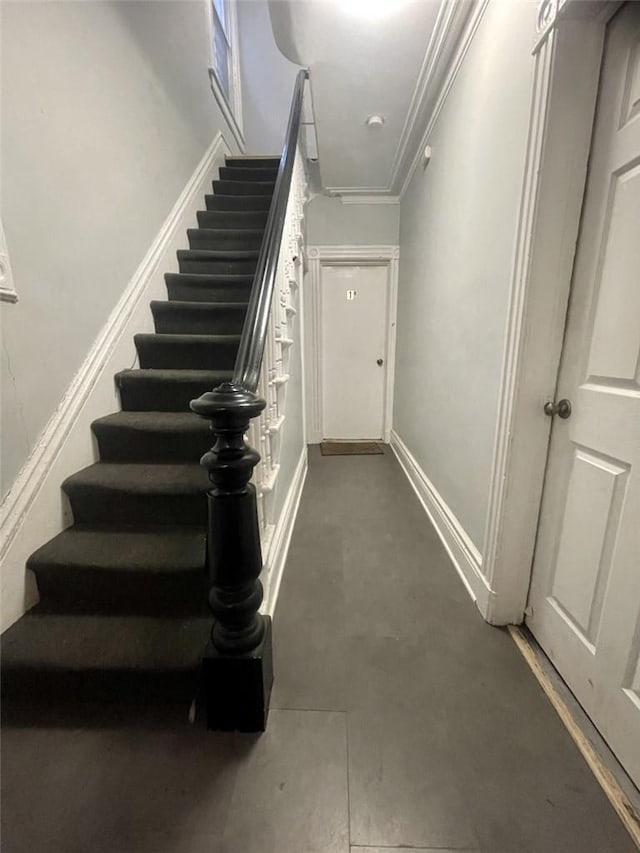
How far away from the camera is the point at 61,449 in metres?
1.34

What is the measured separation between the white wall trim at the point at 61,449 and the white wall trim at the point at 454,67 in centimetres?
181

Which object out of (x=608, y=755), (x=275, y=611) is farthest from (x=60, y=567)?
(x=608, y=755)

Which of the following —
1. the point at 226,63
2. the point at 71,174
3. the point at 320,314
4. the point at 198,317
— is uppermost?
the point at 226,63

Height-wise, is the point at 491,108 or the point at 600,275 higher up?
the point at 491,108

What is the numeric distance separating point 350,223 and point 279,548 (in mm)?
3134

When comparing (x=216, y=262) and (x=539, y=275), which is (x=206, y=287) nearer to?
(x=216, y=262)

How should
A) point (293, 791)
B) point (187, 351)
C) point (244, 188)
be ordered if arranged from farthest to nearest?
point (244, 188)
point (187, 351)
point (293, 791)

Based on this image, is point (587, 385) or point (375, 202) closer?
point (587, 385)

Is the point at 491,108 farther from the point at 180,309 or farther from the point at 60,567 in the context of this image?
the point at 60,567

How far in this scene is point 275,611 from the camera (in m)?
1.46

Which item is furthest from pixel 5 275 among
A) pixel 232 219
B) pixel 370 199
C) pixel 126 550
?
pixel 370 199

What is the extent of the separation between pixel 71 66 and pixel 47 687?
2.34 meters

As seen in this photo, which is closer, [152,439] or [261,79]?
[152,439]

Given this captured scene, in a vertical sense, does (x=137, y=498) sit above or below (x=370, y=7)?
below
